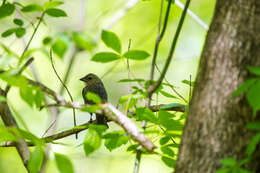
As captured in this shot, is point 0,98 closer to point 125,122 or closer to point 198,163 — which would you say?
point 125,122

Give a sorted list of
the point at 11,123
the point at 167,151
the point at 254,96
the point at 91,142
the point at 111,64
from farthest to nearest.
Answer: the point at 111,64 → the point at 11,123 → the point at 167,151 → the point at 91,142 → the point at 254,96

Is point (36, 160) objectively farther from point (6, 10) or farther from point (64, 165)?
point (6, 10)

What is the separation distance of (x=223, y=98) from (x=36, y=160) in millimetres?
921

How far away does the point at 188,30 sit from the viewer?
32.1 feet

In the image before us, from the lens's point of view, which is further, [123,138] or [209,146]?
[123,138]

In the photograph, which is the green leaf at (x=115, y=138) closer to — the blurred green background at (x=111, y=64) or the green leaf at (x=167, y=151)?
the green leaf at (x=167, y=151)

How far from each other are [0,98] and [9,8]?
35.6 inches

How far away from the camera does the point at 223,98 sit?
1787 mm

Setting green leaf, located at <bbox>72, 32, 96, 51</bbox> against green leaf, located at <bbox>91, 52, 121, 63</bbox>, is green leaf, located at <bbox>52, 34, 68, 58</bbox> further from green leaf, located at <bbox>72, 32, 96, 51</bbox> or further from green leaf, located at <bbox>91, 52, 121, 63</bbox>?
green leaf, located at <bbox>91, 52, 121, 63</bbox>

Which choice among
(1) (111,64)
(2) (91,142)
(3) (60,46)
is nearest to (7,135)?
(2) (91,142)

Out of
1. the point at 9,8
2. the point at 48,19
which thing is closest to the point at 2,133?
the point at 9,8

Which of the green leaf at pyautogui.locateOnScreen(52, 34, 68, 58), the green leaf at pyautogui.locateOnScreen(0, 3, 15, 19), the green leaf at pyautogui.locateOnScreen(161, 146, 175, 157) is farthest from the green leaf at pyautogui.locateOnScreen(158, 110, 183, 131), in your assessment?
the green leaf at pyautogui.locateOnScreen(0, 3, 15, 19)

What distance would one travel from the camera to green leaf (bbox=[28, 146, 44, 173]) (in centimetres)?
170

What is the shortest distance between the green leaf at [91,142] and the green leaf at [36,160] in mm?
223
